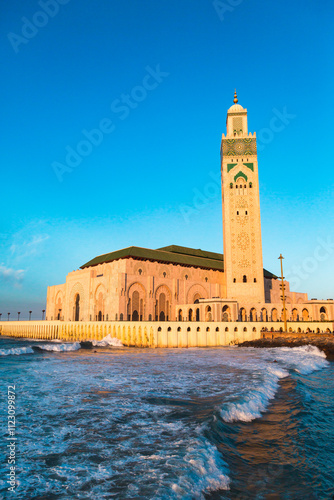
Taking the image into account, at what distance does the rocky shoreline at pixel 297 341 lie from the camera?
29.5 meters

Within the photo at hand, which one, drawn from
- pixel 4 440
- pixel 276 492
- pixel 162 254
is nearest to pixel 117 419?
pixel 4 440

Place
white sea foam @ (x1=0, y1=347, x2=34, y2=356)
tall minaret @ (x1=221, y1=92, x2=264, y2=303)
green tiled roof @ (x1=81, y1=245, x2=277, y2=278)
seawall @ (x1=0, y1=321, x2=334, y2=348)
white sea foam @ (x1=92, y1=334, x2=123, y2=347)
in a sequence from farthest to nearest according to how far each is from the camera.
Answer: green tiled roof @ (x1=81, y1=245, x2=277, y2=278) < tall minaret @ (x1=221, y1=92, x2=264, y2=303) < white sea foam @ (x1=92, y1=334, x2=123, y2=347) < seawall @ (x1=0, y1=321, x2=334, y2=348) < white sea foam @ (x1=0, y1=347, x2=34, y2=356)

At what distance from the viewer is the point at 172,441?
686 centimetres

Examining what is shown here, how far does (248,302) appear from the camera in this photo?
50.3 meters

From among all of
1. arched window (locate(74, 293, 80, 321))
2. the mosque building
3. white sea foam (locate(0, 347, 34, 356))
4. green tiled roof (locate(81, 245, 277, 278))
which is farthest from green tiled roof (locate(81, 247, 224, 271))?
white sea foam (locate(0, 347, 34, 356))

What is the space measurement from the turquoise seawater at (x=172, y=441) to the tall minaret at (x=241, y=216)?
37873 millimetres

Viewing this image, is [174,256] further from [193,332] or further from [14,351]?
[14,351]

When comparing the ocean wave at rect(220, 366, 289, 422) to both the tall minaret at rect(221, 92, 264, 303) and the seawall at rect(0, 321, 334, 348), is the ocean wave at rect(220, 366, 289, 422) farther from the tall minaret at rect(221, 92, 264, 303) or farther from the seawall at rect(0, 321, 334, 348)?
the tall minaret at rect(221, 92, 264, 303)

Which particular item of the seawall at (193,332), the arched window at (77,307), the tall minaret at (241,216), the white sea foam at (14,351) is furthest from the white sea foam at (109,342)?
the tall minaret at (241,216)

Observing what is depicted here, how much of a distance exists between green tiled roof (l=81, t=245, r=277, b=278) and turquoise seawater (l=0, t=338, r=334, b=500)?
41.7 metres

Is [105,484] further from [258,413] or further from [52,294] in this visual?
[52,294]

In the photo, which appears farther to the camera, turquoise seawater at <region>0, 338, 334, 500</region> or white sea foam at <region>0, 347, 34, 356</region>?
white sea foam at <region>0, 347, 34, 356</region>

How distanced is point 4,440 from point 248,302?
151 ft

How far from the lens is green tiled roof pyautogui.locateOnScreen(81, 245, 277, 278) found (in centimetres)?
5506
